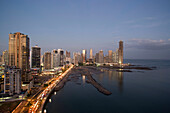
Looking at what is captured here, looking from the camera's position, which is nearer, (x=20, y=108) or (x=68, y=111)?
(x=20, y=108)

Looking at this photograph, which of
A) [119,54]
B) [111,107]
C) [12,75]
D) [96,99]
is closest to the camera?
[111,107]

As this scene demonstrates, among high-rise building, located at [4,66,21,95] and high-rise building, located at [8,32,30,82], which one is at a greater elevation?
high-rise building, located at [8,32,30,82]

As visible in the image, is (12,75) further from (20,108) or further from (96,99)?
(96,99)

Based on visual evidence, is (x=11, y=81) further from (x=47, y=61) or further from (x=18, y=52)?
(x=47, y=61)

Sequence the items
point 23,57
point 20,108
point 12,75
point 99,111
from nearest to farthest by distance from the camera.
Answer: point 20,108 < point 99,111 < point 12,75 < point 23,57

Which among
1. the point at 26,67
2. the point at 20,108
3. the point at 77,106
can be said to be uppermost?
the point at 26,67

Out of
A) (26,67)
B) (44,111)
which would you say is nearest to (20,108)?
(44,111)

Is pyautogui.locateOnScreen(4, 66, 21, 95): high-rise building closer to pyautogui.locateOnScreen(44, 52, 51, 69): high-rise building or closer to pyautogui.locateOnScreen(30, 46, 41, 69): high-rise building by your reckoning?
pyautogui.locateOnScreen(30, 46, 41, 69): high-rise building

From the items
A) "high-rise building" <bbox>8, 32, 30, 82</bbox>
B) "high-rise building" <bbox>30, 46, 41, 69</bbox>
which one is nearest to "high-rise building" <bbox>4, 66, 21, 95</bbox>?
"high-rise building" <bbox>8, 32, 30, 82</bbox>

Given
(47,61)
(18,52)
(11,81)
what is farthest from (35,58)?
(11,81)

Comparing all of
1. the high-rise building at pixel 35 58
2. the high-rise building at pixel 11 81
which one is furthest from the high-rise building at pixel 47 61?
the high-rise building at pixel 11 81

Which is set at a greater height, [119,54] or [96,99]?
[119,54]
